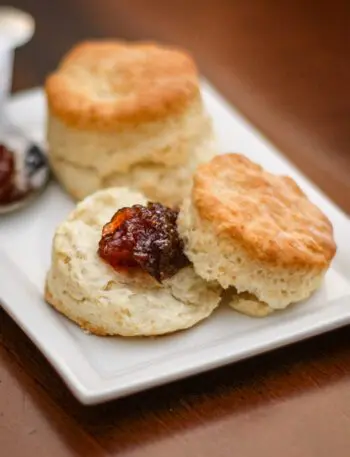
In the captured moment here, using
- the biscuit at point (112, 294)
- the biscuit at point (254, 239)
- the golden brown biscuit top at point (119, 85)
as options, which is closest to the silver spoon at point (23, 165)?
the golden brown biscuit top at point (119, 85)

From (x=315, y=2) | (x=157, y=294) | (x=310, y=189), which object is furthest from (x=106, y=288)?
(x=315, y=2)

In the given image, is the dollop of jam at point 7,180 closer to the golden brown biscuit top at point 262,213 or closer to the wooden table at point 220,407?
the wooden table at point 220,407

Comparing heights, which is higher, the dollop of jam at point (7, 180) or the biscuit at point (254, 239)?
the biscuit at point (254, 239)

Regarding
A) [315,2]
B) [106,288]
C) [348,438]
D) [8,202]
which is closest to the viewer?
[348,438]

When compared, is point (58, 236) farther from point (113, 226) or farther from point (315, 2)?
point (315, 2)

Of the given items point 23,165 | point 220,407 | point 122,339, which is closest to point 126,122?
point 23,165

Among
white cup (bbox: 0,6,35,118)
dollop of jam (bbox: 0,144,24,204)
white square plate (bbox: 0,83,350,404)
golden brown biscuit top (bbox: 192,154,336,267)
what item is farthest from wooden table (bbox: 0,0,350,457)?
white cup (bbox: 0,6,35,118)
